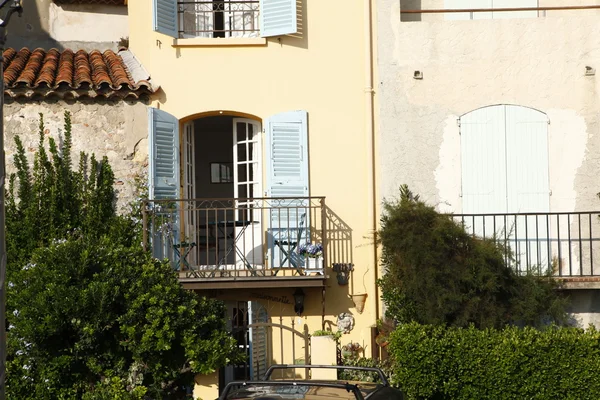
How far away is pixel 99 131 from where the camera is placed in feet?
44.4

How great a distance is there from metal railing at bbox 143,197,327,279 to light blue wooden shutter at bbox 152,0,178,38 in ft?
8.44

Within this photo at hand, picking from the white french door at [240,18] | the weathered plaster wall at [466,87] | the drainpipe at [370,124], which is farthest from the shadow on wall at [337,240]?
the white french door at [240,18]

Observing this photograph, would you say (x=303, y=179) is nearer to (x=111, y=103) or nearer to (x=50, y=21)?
(x=111, y=103)

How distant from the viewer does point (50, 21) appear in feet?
55.6

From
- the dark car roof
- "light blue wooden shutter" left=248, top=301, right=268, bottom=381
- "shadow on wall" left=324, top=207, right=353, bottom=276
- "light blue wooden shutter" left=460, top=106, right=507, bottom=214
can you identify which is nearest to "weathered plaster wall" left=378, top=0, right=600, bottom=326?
"light blue wooden shutter" left=460, top=106, right=507, bottom=214

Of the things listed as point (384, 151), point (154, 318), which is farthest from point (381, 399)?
point (384, 151)

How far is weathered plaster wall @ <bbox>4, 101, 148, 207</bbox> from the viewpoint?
1345 cm

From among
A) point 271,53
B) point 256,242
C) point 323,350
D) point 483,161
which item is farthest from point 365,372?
point 271,53

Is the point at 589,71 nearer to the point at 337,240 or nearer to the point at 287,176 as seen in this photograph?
the point at 337,240

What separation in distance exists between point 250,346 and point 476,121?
15.8 ft

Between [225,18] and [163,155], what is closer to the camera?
[163,155]

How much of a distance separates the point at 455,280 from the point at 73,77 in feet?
20.6

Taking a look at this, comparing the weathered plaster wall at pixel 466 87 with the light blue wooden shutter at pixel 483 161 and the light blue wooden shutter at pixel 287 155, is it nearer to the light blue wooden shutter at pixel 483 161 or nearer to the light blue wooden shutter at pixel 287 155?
the light blue wooden shutter at pixel 483 161

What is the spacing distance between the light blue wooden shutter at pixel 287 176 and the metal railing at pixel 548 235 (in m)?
2.33
